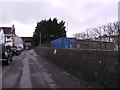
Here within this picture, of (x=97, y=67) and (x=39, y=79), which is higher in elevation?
(x=97, y=67)

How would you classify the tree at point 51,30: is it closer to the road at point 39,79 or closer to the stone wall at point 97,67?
the road at point 39,79

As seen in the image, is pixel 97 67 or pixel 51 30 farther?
pixel 51 30

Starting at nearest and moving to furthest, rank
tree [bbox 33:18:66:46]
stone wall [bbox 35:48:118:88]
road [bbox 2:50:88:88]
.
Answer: stone wall [bbox 35:48:118:88]
road [bbox 2:50:88:88]
tree [bbox 33:18:66:46]

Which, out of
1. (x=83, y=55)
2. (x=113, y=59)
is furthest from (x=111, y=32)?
(x=113, y=59)

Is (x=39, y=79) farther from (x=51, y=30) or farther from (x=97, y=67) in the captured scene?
(x=51, y=30)

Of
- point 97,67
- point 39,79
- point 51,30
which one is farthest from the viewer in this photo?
point 51,30

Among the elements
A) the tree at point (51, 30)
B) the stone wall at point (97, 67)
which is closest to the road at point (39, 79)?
the stone wall at point (97, 67)

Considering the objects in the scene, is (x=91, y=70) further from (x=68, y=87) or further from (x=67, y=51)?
(x=67, y=51)

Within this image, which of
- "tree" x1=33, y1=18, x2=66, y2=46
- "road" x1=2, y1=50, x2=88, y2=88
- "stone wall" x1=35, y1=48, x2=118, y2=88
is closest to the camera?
"stone wall" x1=35, y1=48, x2=118, y2=88

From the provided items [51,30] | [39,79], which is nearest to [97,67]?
[39,79]

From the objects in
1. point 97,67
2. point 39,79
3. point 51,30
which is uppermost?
point 51,30

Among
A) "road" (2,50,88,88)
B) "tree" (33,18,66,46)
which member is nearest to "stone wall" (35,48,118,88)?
"road" (2,50,88,88)

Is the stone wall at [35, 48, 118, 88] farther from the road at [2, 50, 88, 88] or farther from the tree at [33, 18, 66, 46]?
the tree at [33, 18, 66, 46]

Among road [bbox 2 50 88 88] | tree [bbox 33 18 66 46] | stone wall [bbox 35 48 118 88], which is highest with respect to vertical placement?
tree [bbox 33 18 66 46]
